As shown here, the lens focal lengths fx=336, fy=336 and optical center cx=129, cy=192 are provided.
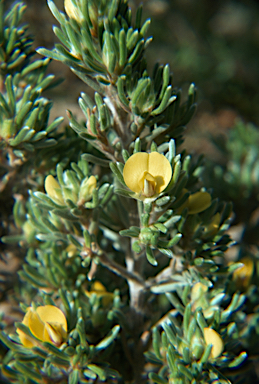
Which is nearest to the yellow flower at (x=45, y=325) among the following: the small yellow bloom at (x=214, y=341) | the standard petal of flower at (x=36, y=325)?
the standard petal of flower at (x=36, y=325)

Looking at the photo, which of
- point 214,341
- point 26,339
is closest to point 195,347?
point 214,341

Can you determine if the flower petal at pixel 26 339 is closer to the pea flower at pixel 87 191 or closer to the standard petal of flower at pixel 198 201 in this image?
the pea flower at pixel 87 191

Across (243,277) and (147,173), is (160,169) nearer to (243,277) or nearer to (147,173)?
(147,173)

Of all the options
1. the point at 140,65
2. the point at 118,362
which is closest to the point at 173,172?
the point at 140,65

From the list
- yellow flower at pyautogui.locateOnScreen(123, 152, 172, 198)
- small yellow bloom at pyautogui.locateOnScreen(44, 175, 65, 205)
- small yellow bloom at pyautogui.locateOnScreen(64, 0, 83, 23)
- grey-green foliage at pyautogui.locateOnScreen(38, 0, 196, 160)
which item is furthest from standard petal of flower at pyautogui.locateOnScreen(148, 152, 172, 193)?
small yellow bloom at pyautogui.locateOnScreen(64, 0, 83, 23)

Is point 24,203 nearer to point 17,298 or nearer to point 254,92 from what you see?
point 17,298

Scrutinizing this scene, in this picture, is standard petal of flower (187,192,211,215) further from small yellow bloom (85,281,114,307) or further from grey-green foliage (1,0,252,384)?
small yellow bloom (85,281,114,307)

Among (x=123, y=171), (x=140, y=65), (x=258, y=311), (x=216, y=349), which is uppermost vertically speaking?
(x=140, y=65)
